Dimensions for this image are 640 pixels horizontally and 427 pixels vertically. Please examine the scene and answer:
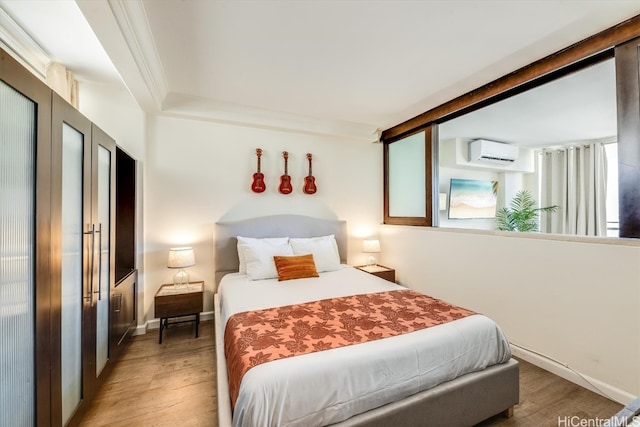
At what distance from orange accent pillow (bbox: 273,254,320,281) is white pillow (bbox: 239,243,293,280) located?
0.07 metres

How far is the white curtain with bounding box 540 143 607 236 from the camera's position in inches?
143

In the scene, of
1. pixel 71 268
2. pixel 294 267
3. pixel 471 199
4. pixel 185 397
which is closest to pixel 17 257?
pixel 71 268

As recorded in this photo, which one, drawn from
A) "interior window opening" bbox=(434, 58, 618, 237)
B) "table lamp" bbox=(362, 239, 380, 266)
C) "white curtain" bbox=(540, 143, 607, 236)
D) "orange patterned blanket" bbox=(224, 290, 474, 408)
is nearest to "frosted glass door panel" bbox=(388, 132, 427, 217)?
"interior window opening" bbox=(434, 58, 618, 237)

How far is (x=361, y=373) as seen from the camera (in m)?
1.24

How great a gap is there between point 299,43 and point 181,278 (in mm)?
2597

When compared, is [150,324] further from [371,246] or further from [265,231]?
Answer: [371,246]

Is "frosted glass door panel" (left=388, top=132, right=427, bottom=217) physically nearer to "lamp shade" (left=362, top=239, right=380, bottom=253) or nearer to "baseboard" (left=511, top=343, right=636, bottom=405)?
"lamp shade" (left=362, top=239, right=380, bottom=253)

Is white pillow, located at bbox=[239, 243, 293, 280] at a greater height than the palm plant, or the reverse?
the palm plant

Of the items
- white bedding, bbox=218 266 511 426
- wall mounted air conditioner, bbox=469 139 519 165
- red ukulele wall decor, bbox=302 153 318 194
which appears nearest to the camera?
white bedding, bbox=218 266 511 426

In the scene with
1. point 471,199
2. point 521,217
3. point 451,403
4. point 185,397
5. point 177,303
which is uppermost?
A: point 471,199

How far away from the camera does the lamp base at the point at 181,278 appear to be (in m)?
2.88

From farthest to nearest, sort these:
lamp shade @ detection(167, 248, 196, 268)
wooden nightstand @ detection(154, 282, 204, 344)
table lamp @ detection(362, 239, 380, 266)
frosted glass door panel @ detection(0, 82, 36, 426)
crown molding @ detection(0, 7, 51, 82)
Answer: table lamp @ detection(362, 239, 380, 266)
lamp shade @ detection(167, 248, 196, 268)
wooden nightstand @ detection(154, 282, 204, 344)
crown molding @ detection(0, 7, 51, 82)
frosted glass door panel @ detection(0, 82, 36, 426)

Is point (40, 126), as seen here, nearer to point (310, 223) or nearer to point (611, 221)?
point (310, 223)

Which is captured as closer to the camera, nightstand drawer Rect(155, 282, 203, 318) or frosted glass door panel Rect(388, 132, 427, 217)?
nightstand drawer Rect(155, 282, 203, 318)
